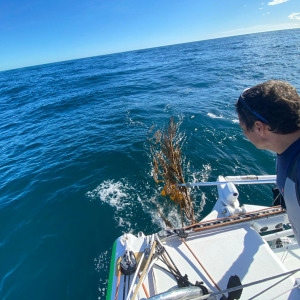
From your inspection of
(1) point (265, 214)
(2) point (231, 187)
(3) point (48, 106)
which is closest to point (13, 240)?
(2) point (231, 187)

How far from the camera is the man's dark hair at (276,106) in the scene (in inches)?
52.3

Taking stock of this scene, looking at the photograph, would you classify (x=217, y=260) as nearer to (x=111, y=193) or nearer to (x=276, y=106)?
(x=276, y=106)

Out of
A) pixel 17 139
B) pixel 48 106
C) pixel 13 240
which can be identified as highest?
pixel 48 106

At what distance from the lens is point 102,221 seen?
5.58m

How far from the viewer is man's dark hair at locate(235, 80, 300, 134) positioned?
1329 mm

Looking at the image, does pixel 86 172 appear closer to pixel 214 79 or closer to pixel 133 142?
pixel 133 142

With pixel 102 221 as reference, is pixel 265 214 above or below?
above

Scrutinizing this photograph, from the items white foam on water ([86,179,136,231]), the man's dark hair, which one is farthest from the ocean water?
the man's dark hair

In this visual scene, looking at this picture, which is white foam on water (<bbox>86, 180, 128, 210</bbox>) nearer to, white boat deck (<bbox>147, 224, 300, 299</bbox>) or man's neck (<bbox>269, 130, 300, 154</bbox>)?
A: white boat deck (<bbox>147, 224, 300, 299</bbox>)

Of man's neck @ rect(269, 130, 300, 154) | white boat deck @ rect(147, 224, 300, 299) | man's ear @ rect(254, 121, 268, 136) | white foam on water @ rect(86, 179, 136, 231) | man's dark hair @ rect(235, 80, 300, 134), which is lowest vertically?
white foam on water @ rect(86, 179, 136, 231)

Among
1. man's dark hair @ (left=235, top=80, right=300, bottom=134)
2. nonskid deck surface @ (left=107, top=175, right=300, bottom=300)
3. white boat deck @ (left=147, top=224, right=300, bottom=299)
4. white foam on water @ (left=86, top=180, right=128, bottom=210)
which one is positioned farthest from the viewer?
white foam on water @ (left=86, top=180, right=128, bottom=210)

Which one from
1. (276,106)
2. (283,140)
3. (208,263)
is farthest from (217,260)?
(276,106)

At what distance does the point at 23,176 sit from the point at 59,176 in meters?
1.95

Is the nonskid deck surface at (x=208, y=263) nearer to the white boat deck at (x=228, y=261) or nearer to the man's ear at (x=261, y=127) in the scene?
the white boat deck at (x=228, y=261)
